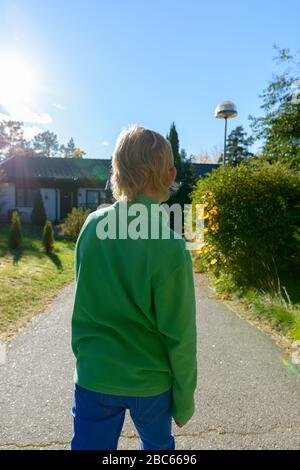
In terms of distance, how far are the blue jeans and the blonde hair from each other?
2.89 feet

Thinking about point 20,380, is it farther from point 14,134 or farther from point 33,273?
point 14,134

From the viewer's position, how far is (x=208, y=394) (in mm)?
3189

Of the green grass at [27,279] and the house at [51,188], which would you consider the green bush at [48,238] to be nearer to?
the green grass at [27,279]

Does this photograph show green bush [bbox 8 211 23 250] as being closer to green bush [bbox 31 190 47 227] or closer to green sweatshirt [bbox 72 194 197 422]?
green bush [bbox 31 190 47 227]

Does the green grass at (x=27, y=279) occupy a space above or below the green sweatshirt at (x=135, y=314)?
below

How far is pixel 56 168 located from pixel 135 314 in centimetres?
2712

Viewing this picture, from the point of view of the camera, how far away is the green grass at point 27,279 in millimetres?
5445

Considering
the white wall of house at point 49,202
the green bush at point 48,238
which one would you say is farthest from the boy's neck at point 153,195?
the white wall of house at point 49,202

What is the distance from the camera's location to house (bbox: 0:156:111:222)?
24.3 meters

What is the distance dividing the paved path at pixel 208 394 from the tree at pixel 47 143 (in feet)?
307

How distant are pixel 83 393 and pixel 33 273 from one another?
24.2 ft

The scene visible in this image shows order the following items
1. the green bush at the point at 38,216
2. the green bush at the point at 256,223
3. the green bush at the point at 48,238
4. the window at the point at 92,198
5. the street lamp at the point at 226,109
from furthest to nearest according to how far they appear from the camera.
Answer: the window at the point at 92,198
the green bush at the point at 38,216
the green bush at the point at 48,238
the street lamp at the point at 226,109
the green bush at the point at 256,223
